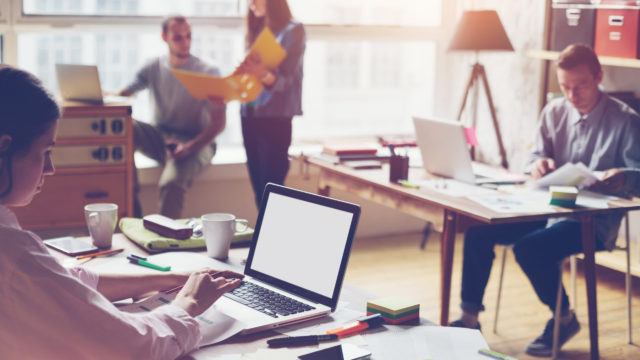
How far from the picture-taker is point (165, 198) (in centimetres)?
422

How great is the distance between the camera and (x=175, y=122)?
4352mm

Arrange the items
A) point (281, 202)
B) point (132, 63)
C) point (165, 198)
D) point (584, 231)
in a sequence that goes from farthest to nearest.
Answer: point (132, 63)
point (165, 198)
point (584, 231)
point (281, 202)

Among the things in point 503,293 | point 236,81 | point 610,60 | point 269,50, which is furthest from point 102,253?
point 610,60

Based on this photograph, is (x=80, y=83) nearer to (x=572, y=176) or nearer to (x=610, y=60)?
(x=572, y=176)

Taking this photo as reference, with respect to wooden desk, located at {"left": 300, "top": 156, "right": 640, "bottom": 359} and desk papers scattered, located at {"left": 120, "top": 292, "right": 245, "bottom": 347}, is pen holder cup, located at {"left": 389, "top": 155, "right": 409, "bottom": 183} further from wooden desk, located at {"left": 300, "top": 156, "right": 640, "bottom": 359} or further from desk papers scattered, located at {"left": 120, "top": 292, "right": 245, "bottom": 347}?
desk papers scattered, located at {"left": 120, "top": 292, "right": 245, "bottom": 347}

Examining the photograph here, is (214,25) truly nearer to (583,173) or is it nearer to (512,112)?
(512,112)

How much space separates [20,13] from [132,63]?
2.03 feet

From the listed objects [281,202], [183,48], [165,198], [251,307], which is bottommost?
[165,198]

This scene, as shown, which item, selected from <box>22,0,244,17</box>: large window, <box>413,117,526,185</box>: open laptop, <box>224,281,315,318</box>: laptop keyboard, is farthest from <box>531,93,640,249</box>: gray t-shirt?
<box>22,0,244,17</box>: large window

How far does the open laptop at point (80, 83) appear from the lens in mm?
3852

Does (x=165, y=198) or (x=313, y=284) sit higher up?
(x=313, y=284)

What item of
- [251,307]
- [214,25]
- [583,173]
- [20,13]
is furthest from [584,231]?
[20,13]

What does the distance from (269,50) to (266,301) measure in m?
2.19

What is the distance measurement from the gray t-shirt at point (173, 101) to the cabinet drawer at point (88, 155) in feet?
1.69
